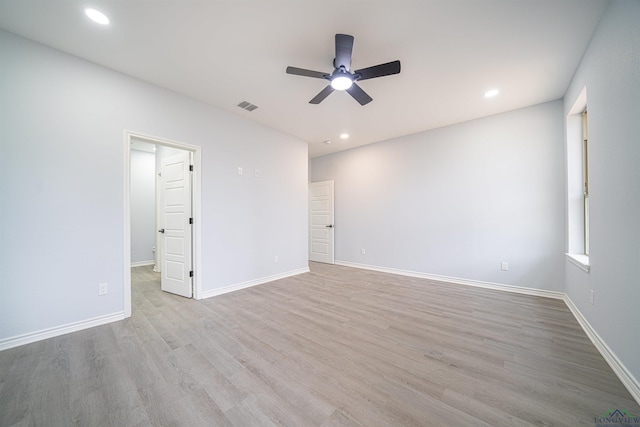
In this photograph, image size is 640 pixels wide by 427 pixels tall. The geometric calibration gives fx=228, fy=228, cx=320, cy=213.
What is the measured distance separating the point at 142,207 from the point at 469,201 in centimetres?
729

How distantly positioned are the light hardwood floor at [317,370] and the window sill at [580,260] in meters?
0.65

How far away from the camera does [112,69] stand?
8.64 ft

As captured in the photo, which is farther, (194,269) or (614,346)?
(194,269)

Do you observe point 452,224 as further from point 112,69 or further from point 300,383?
point 112,69

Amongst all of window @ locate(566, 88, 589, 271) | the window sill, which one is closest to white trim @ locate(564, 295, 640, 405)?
the window sill

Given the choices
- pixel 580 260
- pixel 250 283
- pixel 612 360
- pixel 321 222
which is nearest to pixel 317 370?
pixel 612 360

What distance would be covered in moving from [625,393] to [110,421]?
3.31 m

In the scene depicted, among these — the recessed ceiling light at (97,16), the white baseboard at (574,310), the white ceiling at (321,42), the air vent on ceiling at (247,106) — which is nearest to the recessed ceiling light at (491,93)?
the white ceiling at (321,42)

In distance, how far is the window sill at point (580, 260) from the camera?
239cm

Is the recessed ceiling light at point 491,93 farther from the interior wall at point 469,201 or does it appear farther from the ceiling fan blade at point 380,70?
the ceiling fan blade at point 380,70

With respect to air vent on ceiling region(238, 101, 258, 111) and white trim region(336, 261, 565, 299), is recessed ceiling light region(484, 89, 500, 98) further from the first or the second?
air vent on ceiling region(238, 101, 258, 111)

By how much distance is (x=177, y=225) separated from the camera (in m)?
3.59

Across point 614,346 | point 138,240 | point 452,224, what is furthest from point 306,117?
point 138,240

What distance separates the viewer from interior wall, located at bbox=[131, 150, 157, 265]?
5555 mm
